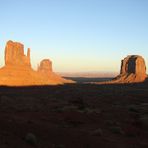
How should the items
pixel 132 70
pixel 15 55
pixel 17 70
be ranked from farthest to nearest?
pixel 132 70 → pixel 15 55 → pixel 17 70

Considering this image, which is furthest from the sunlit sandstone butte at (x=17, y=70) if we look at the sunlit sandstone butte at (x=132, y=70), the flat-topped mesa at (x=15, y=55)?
the sunlit sandstone butte at (x=132, y=70)

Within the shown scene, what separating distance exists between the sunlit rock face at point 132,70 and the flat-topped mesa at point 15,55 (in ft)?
146

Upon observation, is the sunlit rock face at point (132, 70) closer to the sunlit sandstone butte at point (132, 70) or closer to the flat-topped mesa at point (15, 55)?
the sunlit sandstone butte at point (132, 70)

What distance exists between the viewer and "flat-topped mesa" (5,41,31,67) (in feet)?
483

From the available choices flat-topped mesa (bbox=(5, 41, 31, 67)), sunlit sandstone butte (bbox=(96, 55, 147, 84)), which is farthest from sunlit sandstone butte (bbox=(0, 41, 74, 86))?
sunlit sandstone butte (bbox=(96, 55, 147, 84))

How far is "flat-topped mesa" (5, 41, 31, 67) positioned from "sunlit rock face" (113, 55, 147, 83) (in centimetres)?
4459

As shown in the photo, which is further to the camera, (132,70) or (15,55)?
(132,70)

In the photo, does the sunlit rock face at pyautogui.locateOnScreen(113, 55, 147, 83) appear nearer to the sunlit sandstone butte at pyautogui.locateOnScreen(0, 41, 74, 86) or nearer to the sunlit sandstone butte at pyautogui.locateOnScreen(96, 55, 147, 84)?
the sunlit sandstone butte at pyautogui.locateOnScreen(96, 55, 147, 84)

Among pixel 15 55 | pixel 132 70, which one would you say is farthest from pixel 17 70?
pixel 132 70

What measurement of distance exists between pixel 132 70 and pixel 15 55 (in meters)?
60.7

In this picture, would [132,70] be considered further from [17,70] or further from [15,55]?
[17,70]

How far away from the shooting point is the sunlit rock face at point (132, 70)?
6668 inches

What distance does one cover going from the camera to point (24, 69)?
141250 millimetres

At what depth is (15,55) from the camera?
150 metres
